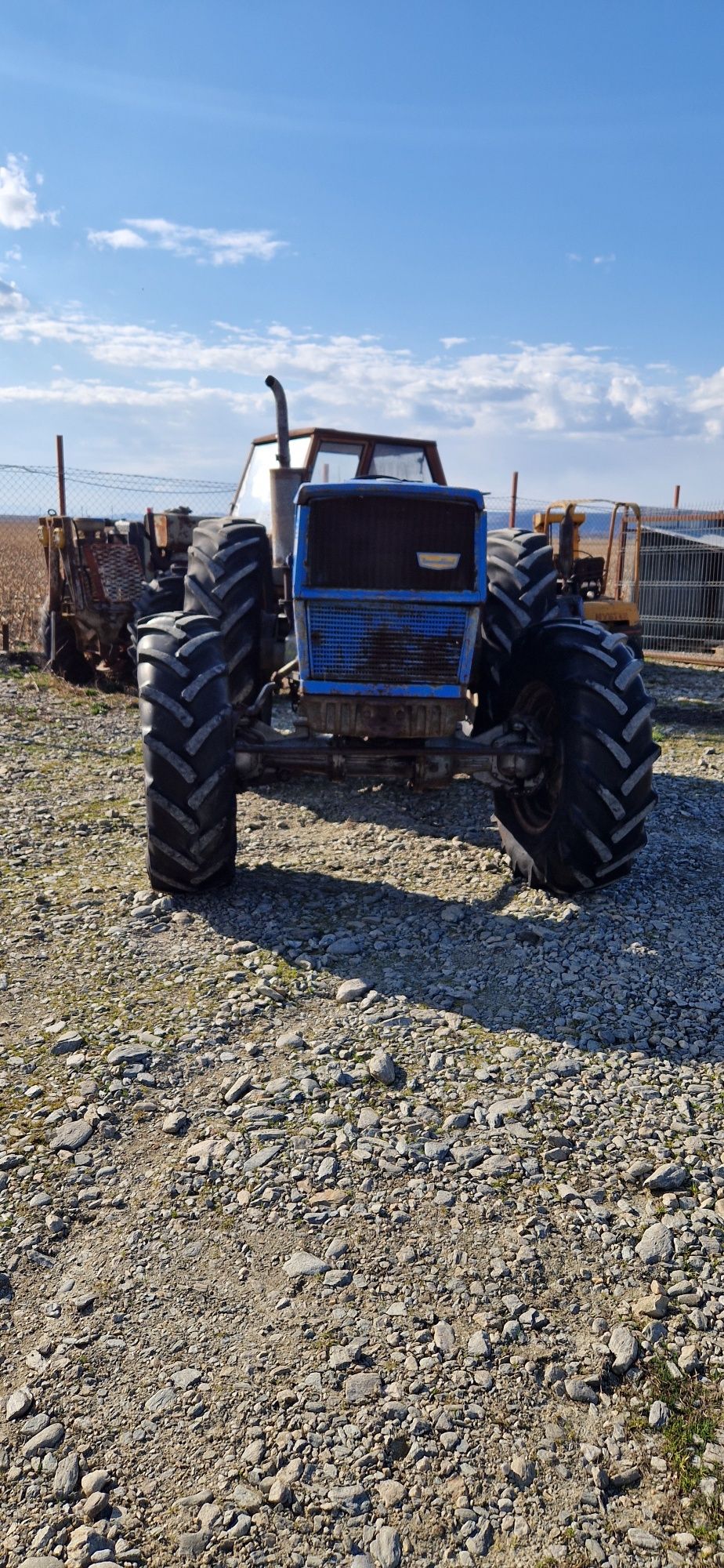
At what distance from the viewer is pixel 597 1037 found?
3783mm

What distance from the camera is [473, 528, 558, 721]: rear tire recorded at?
19.2 ft

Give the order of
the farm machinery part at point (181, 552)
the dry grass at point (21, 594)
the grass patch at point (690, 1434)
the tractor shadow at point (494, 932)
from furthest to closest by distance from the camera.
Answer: the dry grass at point (21, 594) → the farm machinery part at point (181, 552) → the tractor shadow at point (494, 932) → the grass patch at point (690, 1434)

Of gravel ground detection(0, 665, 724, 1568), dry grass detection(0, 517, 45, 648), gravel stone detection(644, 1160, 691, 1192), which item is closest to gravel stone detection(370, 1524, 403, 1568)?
gravel ground detection(0, 665, 724, 1568)

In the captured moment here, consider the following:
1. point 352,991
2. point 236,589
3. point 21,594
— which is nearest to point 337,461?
point 236,589

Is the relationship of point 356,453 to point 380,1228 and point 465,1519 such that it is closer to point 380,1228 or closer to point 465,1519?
point 380,1228

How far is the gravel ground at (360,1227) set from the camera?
209 cm

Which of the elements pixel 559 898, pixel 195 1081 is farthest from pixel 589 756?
pixel 195 1081

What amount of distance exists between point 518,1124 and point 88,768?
17.7 ft

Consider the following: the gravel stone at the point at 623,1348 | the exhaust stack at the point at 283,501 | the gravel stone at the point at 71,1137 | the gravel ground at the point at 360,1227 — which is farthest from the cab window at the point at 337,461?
the gravel stone at the point at 623,1348

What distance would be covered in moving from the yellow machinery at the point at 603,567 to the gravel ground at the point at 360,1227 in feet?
24.2

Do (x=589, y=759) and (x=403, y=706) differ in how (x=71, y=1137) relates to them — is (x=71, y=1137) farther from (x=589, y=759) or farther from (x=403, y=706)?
(x=589, y=759)

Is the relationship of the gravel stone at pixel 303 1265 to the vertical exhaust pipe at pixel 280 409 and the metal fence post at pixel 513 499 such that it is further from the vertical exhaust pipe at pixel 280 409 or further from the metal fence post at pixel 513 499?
the metal fence post at pixel 513 499

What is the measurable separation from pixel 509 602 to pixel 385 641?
133cm

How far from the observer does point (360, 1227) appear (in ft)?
9.23
